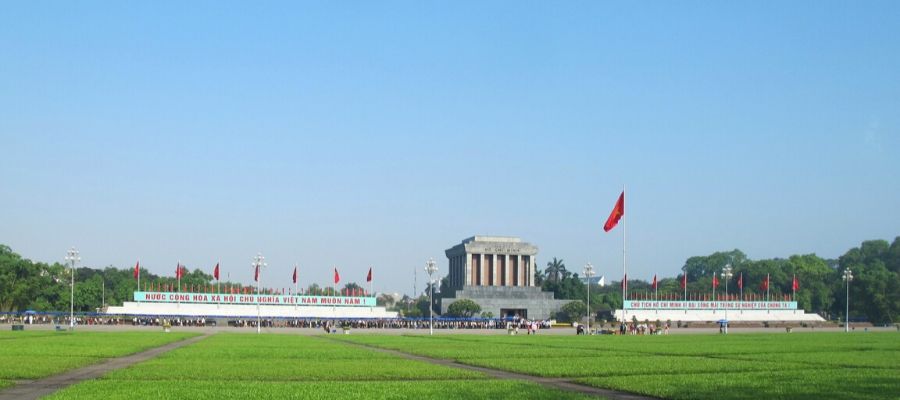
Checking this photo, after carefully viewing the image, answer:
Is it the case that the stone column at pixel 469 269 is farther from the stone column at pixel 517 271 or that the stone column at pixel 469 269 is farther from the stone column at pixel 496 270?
the stone column at pixel 517 271

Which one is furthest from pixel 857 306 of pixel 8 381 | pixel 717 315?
pixel 8 381

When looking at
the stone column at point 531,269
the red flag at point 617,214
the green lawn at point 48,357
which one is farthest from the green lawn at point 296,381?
the stone column at point 531,269

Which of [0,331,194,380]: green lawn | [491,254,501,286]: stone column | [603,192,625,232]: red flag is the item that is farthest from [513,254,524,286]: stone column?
[0,331,194,380]: green lawn

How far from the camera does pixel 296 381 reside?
27.2 metres

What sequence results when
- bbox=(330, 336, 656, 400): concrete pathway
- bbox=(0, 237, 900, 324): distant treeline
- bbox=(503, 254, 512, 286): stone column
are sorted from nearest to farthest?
bbox=(330, 336, 656, 400): concrete pathway < bbox=(0, 237, 900, 324): distant treeline < bbox=(503, 254, 512, 286): stone column

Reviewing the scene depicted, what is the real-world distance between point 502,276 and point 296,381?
134 m

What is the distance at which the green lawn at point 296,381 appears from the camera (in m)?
23.1

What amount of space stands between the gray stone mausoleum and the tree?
6.99 metres

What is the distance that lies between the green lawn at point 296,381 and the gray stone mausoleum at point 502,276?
111 meters

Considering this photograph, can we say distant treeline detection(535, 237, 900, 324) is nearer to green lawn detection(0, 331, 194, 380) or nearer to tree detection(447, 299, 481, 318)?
tree detection(447, 299, 481, 318)

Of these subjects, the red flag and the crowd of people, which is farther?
the crowd of people

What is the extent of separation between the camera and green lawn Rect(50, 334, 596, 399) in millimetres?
23094

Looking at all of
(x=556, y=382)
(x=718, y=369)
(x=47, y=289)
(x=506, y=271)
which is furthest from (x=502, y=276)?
(x=556, y=382)

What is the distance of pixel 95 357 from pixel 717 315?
408ft
